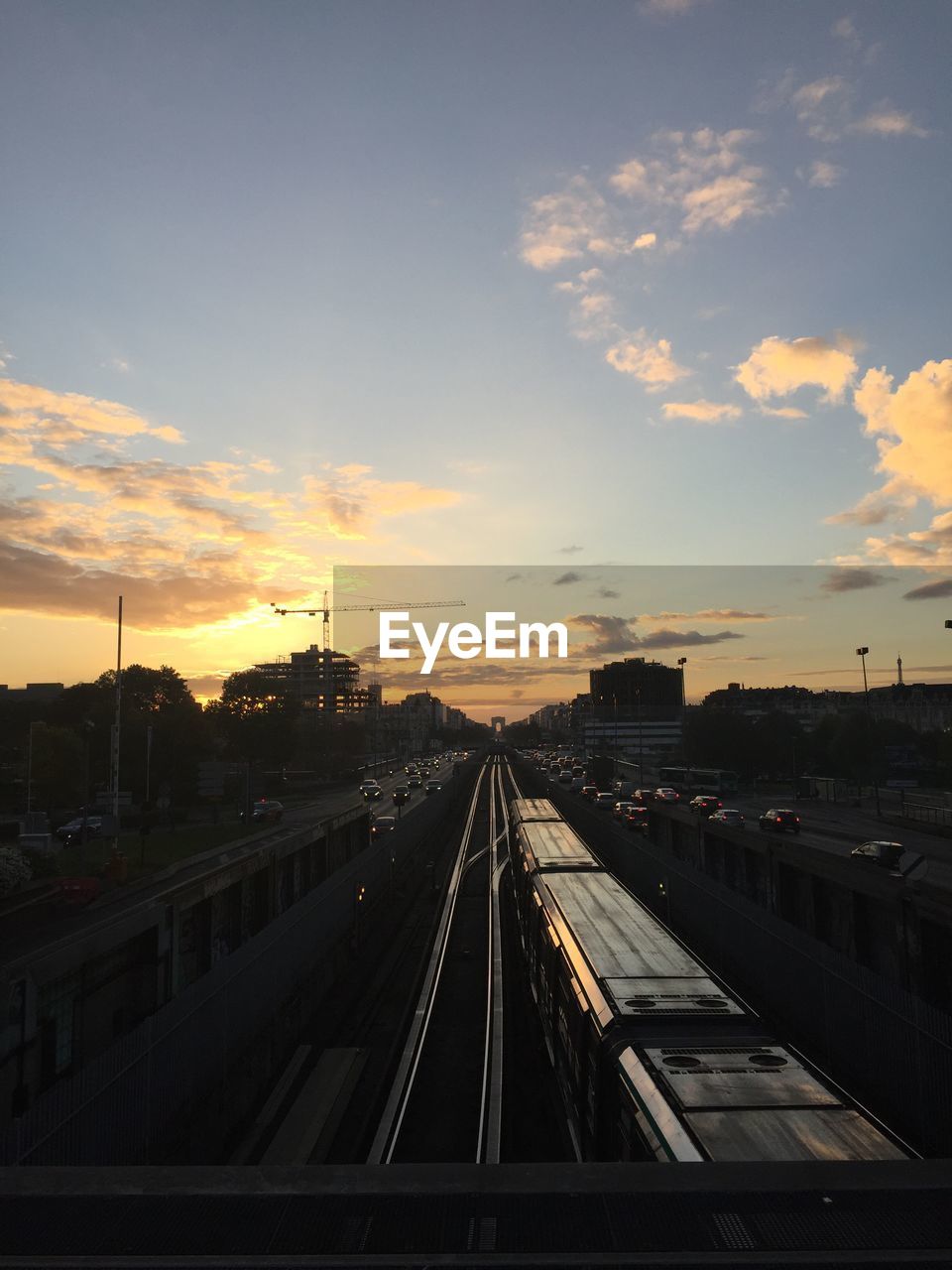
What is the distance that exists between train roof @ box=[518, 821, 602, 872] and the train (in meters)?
5.65

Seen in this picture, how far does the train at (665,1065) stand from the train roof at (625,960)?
0.03 meters

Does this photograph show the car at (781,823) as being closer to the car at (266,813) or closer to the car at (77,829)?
the car at (266,813)

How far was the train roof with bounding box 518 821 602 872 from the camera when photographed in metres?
22.9

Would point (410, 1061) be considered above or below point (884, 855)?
below

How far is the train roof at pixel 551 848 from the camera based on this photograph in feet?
75.0

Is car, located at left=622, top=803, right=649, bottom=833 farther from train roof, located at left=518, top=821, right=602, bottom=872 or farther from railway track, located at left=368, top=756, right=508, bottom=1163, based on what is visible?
train roof, located at left=518, top=821, right=602, bottom=872

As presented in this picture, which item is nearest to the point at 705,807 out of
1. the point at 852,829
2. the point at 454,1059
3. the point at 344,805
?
the point at 852,829

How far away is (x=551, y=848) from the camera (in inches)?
1024

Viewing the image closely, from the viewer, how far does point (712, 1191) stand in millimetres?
5926

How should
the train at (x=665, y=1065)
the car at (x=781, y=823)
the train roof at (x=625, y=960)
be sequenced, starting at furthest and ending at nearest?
1. the car at (x=781, y=823)
2. the train roof at (x=625, y=960)
3. the train at (x=665, y=1065)

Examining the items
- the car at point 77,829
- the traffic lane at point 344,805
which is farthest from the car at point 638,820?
the car at point 77,829

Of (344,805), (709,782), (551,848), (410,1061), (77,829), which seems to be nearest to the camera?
(410,1061)

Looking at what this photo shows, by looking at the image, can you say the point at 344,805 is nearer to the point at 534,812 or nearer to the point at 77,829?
the point at 77,829

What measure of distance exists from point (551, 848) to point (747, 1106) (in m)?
18.1
